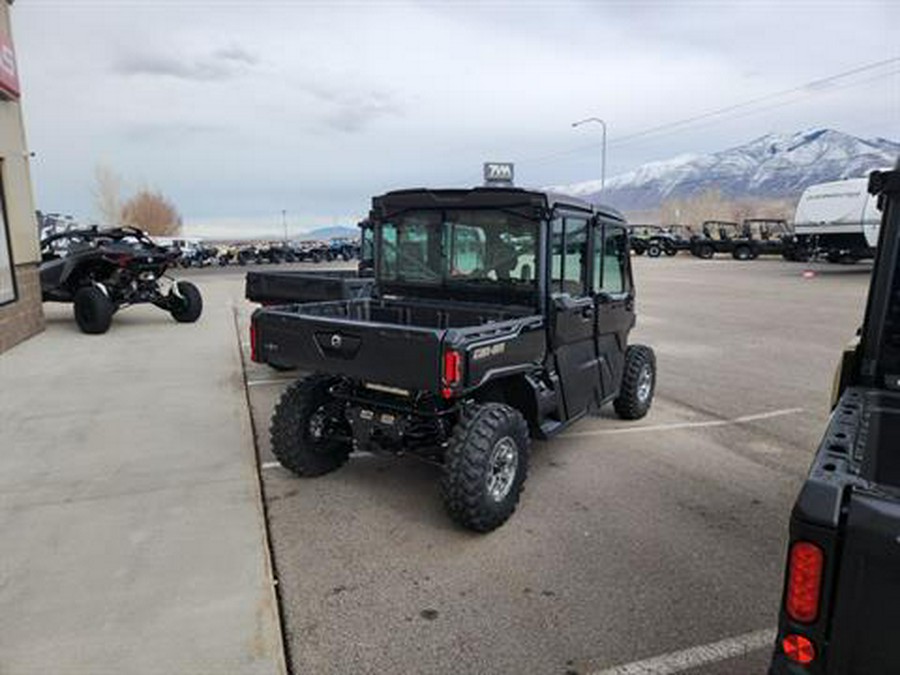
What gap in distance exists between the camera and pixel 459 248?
4.98 metres

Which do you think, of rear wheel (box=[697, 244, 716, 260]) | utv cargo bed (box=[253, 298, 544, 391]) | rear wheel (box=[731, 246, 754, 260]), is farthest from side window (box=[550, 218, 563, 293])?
rear wheel (box=[697, 244, 716, 260])

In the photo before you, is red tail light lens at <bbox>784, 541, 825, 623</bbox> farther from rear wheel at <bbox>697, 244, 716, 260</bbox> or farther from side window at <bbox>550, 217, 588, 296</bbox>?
rear wheel at <bbox>697, 244, 716, 260</bbox>

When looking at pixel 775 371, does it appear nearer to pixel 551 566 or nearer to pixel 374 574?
pixel 551 566

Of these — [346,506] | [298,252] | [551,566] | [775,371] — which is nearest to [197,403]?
[346,506]

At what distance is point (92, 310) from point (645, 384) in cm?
903

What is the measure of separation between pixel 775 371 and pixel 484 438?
6294 mm

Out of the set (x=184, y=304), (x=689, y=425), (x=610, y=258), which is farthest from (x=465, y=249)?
(x=184, y=304)

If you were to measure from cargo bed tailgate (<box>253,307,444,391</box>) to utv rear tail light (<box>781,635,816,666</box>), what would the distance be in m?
2.13

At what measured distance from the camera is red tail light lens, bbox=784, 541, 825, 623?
165 cm

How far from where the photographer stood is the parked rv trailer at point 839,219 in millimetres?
23391

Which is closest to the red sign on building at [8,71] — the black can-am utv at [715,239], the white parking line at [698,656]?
the white parking line at [698,656]

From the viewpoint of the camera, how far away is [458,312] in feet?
16.3

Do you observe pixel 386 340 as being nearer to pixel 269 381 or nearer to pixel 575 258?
pixel 575 258

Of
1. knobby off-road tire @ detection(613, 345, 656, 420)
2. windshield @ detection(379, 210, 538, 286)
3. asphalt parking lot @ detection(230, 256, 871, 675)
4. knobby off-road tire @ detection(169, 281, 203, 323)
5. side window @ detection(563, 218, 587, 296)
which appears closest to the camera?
asphalt parking lot @ detection(230, 256, 871, 675)
